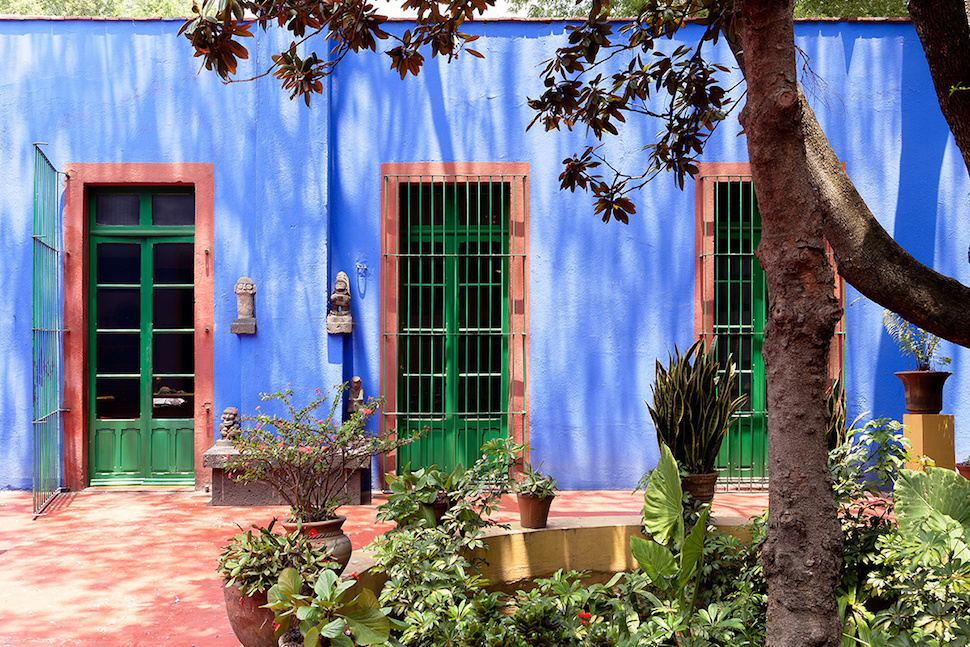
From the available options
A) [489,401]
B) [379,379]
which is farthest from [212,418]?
[489,401]

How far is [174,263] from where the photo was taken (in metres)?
6.99

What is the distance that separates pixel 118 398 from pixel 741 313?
19.3 ft

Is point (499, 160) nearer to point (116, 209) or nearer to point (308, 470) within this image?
point (116, 209)

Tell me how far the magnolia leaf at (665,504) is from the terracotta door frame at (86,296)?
4809 mm

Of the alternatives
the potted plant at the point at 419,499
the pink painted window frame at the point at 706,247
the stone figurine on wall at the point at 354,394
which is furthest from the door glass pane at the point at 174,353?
the pink painted window frame at the point at 706,247

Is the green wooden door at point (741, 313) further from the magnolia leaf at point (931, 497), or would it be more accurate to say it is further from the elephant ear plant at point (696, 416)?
the magnolia leaf at point (931, 497)

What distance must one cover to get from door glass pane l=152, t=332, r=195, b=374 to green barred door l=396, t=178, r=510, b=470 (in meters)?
2.00

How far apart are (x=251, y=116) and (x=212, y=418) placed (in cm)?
282

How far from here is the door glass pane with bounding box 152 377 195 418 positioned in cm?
695

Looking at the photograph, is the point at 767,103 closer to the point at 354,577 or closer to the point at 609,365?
the point at 354,577

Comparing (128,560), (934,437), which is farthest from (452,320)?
(934,437)

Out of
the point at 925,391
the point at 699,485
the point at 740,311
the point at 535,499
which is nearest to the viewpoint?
the point at 699,485

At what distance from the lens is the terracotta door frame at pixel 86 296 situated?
22.2 feet

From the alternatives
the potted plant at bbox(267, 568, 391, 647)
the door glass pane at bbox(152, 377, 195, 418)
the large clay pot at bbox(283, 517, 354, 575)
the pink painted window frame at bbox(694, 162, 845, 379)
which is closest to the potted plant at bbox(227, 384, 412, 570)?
the large clay pot at bbox(283, 517, 354, 575)
